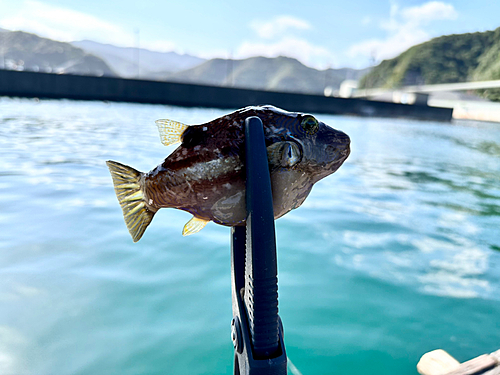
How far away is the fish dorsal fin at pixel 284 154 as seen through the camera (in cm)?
91

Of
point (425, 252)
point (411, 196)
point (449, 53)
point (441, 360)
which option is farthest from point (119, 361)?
point (449, 53)

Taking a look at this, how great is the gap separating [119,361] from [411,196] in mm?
8002

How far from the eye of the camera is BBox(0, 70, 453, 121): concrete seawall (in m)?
30.5

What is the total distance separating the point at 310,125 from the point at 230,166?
0.22 meters

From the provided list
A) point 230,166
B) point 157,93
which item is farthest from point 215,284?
point 157,93

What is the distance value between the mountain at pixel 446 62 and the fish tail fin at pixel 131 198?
139 m

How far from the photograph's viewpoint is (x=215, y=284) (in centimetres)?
428

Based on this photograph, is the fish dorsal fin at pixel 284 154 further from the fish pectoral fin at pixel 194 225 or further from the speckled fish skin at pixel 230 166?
the fish pectoral fin at pixel 194 225

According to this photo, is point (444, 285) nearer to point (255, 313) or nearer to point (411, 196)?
point (255, 313)

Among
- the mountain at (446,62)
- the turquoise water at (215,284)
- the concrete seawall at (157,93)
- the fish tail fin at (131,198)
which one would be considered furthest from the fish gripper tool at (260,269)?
the mountain at (446,62)

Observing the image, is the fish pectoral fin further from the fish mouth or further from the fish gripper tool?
the fish mouth

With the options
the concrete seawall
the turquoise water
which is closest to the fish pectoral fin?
the turquoise water

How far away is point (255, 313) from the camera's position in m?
0.93

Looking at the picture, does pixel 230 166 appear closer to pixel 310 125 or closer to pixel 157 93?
pixel 310 125
